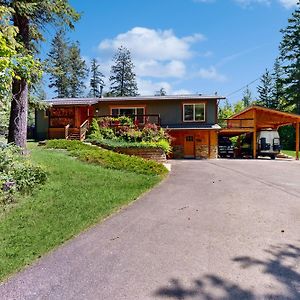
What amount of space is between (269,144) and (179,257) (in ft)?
64.8

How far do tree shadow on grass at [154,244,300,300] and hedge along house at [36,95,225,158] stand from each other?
17.6 metres

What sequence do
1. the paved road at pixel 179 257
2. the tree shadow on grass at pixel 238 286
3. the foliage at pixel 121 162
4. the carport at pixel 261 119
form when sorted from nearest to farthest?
the tree shadow on grass at pixel 238 286 < the paved road at pixel 179 257 < the foliage at pixel 121 162 < the carport at pixel 261 119

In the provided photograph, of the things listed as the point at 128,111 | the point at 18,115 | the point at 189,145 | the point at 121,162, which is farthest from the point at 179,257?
the point at 128,111

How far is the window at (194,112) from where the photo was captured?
886 inches

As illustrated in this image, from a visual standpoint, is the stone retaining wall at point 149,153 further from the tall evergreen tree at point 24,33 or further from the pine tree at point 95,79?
the pine tree at point 95,79

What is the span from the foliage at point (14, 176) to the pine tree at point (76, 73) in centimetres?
4139

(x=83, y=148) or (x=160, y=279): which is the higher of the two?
(x=83, y=148)

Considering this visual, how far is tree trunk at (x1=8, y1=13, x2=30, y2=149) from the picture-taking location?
35.1 ft

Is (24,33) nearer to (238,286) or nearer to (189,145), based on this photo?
(238,286)

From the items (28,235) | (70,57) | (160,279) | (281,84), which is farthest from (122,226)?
(70,57)

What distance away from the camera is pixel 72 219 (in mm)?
6242

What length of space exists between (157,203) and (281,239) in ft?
10.2

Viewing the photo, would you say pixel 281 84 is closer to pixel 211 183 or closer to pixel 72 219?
pixel 211 183

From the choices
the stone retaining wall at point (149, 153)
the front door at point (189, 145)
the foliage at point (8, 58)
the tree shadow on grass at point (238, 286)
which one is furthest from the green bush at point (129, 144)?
the tree shadow on grass at point (238, 286)
